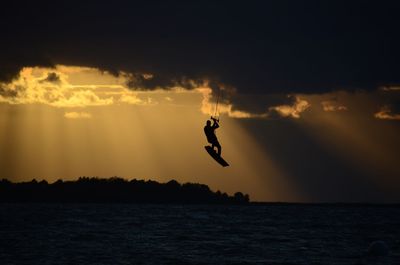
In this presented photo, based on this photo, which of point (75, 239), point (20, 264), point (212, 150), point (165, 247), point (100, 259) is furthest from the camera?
point (75, 239)

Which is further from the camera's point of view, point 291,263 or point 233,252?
point 233,252

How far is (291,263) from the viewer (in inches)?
2135

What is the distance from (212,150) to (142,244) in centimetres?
2989

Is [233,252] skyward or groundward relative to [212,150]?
groundward

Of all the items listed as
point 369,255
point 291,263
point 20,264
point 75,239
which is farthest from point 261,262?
point 75,239

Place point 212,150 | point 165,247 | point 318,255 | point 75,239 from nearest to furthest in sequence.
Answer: point 212,150, point 318,255, point 165,247, point 75,239

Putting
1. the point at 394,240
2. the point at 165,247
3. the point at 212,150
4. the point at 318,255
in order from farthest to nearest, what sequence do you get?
the point at 394,240, the point at 165,247, the point at 318,255, the point at 212,150

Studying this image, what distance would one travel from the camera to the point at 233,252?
206 ft

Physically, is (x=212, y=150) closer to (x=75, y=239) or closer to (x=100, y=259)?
(x=100, y=259)

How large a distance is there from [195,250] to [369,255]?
14.1 m

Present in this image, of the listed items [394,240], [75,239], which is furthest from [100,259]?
[394,240]

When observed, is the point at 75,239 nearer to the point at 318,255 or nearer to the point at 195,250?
the point at 195,250

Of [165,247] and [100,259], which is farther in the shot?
[165,247]

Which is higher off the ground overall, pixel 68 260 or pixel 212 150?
pixel 212 150
